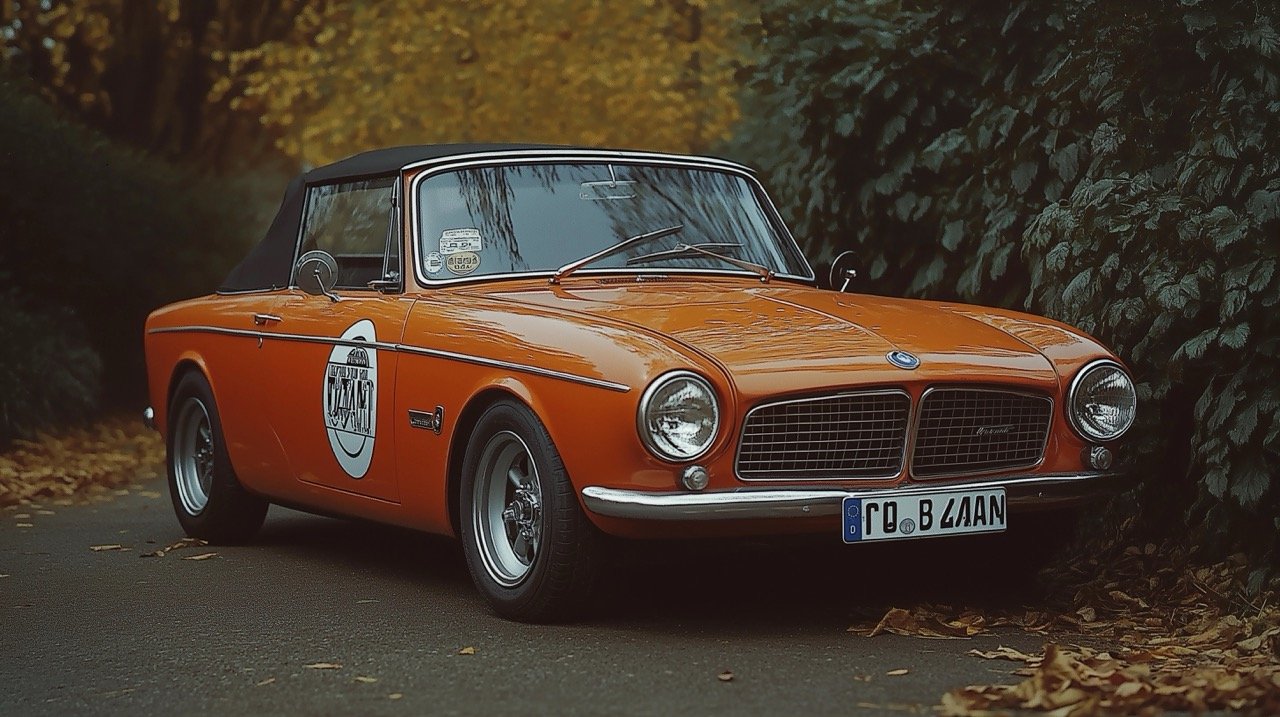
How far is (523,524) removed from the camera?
6.14 m

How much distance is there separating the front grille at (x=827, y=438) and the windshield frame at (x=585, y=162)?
150 cm

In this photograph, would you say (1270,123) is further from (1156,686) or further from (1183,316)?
(1156,686)

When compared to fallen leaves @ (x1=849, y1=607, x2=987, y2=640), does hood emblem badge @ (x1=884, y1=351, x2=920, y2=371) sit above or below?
above

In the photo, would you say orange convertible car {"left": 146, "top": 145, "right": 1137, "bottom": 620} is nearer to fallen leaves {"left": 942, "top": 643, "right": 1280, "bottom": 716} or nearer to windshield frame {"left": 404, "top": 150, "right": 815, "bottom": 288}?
windshield frame {"left": 404, "top": 150, "right": 815, "bottom": 288}

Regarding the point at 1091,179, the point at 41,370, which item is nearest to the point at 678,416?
the point at 1091,179

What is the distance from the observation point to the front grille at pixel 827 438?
222 inches

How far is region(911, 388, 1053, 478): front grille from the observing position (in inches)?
230

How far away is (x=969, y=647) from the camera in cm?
562

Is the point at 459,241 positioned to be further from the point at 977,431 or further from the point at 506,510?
the point at 977,431

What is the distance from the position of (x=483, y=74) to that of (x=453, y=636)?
1467 cm

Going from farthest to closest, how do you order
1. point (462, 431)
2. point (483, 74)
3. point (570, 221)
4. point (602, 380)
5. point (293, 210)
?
point (483, 74)
point (293, 210)
point (570, 221)
point (462, 431)
point (602, 380)

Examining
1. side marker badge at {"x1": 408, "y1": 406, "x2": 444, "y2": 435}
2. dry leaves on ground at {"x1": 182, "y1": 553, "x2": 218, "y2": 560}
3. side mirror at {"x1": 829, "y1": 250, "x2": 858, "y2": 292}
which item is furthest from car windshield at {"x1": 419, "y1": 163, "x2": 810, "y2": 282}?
dry leaves on ground at {"x1": 182, "y1": 553, "x2": 218, "y2": 560}

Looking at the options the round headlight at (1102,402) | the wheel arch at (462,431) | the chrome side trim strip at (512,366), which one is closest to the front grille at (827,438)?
the chrome side trim strip at (512,366)

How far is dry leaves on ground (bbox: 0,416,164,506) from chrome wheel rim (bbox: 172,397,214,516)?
222cm
